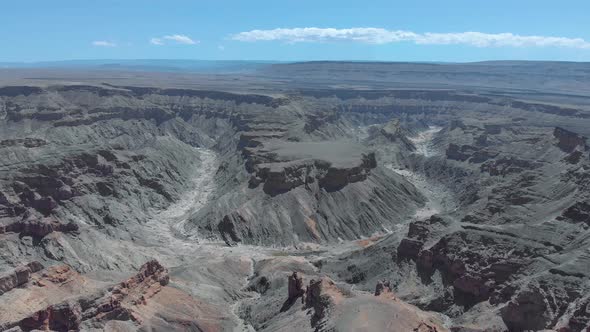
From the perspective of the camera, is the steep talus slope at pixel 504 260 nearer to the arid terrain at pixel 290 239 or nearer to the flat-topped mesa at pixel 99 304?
the arid terrain at pixel 290 239

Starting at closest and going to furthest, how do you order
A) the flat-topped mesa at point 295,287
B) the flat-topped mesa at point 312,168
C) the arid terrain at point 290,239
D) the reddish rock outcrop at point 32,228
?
the arid terrain at point 290,239, the flat-topped mesa at point 295,287, the reddish rock outcrop at point 32,228, the flat-topped mesa at point 312,168

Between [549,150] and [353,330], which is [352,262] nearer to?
[353,330]

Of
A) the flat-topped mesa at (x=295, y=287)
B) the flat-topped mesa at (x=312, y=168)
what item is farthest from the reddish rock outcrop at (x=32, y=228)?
the flat-topped mesa at (x=312, y=168)

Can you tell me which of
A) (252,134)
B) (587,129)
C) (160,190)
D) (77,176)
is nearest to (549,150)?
(587,129)

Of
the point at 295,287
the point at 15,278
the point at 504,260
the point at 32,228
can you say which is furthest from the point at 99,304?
the point at 504,260

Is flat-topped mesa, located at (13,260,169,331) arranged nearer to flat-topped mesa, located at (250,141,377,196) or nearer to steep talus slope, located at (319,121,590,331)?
steep talus slope, located at (319,121,590,331)

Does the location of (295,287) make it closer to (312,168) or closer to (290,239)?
(290,239)

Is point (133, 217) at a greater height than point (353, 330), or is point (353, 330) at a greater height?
point (353, 330)

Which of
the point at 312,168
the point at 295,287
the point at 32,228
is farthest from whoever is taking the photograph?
the point at 312,168
